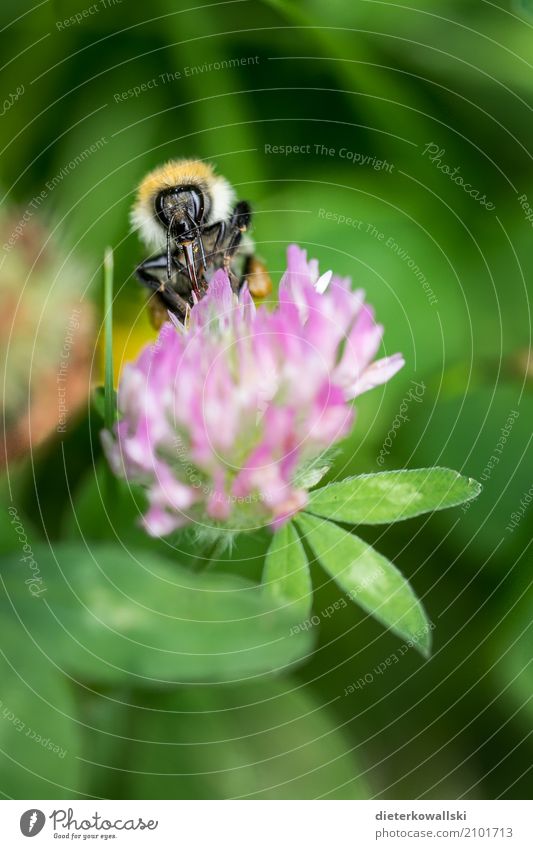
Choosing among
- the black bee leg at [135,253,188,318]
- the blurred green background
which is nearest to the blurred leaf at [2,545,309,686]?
the blurred green background

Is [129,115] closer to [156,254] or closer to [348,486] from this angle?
A: [156,254]

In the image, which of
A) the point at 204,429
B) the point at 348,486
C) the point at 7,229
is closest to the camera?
the point at 204,429

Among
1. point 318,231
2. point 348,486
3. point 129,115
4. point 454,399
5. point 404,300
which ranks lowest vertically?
point 348,486

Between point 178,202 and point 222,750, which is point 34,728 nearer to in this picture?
point 222,750
